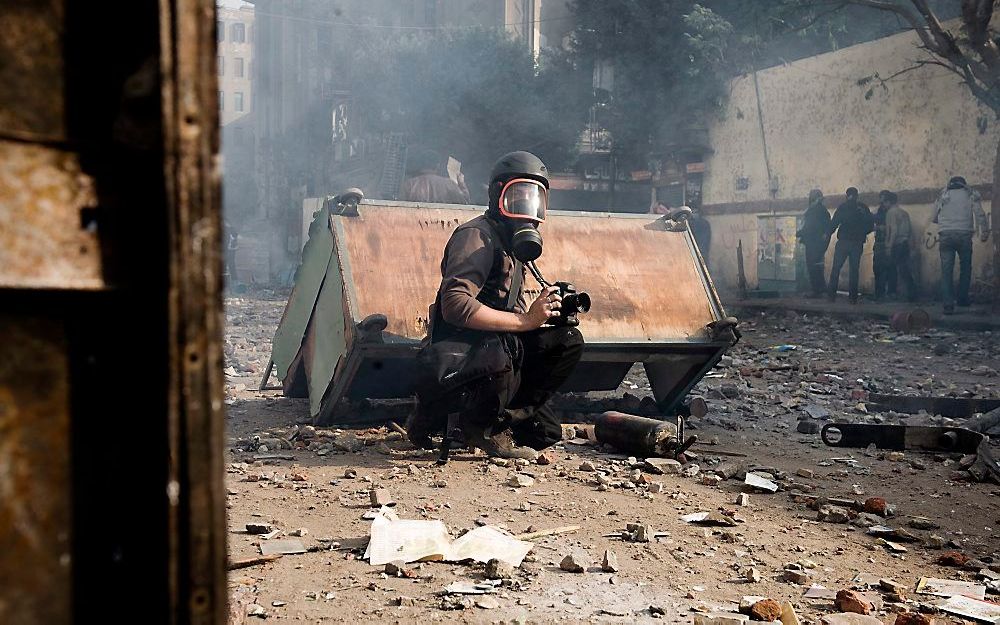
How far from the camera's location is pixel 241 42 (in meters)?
79.0

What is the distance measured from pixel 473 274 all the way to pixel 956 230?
10665 mm

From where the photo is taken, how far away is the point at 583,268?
6.23 meters

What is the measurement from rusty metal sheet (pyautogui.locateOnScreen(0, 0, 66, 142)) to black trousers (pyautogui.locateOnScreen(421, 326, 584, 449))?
3832mm

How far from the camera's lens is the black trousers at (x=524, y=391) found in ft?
16.2

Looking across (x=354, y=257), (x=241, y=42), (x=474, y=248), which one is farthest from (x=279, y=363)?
(x=241, y=42)

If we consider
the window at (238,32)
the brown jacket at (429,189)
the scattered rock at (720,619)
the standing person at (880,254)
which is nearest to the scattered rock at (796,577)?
the scattered rock at (720,619)

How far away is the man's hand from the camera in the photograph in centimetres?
470

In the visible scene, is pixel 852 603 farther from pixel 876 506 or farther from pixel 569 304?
pixel 569 304

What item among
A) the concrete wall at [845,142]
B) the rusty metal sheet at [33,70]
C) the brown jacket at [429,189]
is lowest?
the rusty metal sheet at [33,70]

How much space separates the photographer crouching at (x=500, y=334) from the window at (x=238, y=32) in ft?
259

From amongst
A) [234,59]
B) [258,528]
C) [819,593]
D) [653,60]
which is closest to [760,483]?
[819,593]

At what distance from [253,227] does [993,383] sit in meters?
35.5

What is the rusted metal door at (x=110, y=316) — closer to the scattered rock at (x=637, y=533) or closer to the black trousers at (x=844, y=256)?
the scattered rock at (x=637, y=533)

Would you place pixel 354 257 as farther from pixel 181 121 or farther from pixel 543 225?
pixel 181 121
